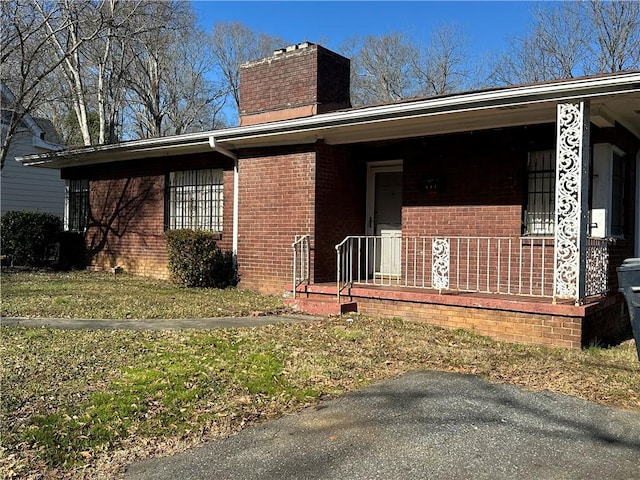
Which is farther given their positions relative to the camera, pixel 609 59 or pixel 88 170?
pixel 609 59

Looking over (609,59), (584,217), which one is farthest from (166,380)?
(609,59)

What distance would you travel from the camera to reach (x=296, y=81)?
11.7 meters

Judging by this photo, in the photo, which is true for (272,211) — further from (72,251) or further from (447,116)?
A: (72,251)

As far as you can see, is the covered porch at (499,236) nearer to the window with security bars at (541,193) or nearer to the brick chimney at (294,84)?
the window with security bars at (541,193)

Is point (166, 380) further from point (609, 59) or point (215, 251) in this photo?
point (609, 59)

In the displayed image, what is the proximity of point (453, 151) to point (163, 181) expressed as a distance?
265 inches

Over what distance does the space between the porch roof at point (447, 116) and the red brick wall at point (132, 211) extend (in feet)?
3.90

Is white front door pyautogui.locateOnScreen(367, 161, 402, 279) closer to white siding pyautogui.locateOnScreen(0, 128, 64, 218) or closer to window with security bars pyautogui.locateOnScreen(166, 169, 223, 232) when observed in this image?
window with security bars pyautogui.locateOnScreen(166, 169, 223, 232)

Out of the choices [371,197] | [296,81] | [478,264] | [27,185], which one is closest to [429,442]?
[478,264]

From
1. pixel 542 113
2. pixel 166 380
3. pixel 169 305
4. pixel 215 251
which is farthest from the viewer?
pixel 215 251

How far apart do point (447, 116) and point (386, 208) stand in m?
3.02

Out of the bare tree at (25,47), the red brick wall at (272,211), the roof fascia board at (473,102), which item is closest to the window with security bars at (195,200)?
the red brick wall at (272,211)

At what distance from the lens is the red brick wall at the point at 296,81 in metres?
11.5

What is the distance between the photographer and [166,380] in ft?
16.1
